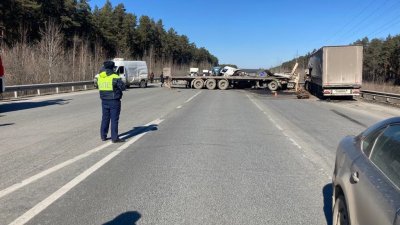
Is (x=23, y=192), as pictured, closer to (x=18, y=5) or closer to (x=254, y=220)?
(x=254, y=220)

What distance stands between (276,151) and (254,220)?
15.7ft

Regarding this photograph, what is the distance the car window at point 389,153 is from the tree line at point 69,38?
31879 mm

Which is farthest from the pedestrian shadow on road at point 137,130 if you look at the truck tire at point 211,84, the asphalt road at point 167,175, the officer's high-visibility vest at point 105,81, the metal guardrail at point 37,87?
the truck tire at point 211,84

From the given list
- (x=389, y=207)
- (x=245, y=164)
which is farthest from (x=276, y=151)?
(x=389, y=207)

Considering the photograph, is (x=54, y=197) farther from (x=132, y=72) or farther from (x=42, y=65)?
(x=132, y=72)

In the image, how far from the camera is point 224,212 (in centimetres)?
524

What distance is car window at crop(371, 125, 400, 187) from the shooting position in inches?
125

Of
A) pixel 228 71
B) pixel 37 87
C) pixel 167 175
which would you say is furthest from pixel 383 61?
pixel 167 175

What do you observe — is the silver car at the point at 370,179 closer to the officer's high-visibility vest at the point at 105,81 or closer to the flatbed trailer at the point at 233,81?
the officer's high-visibility vest at the point at 105,81

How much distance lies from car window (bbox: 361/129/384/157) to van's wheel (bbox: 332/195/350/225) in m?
0.45

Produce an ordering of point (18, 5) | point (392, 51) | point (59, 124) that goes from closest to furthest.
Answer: point (59, 124), point (18, 5), point (392, 51)

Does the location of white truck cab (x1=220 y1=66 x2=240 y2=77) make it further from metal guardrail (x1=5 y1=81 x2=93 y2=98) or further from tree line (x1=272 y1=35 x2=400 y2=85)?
tree line (x1=272 y1=35 x2=400 y2=85)

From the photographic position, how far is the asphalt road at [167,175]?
204 inches

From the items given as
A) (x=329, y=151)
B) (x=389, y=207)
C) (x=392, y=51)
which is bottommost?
(x=329, y=151)
